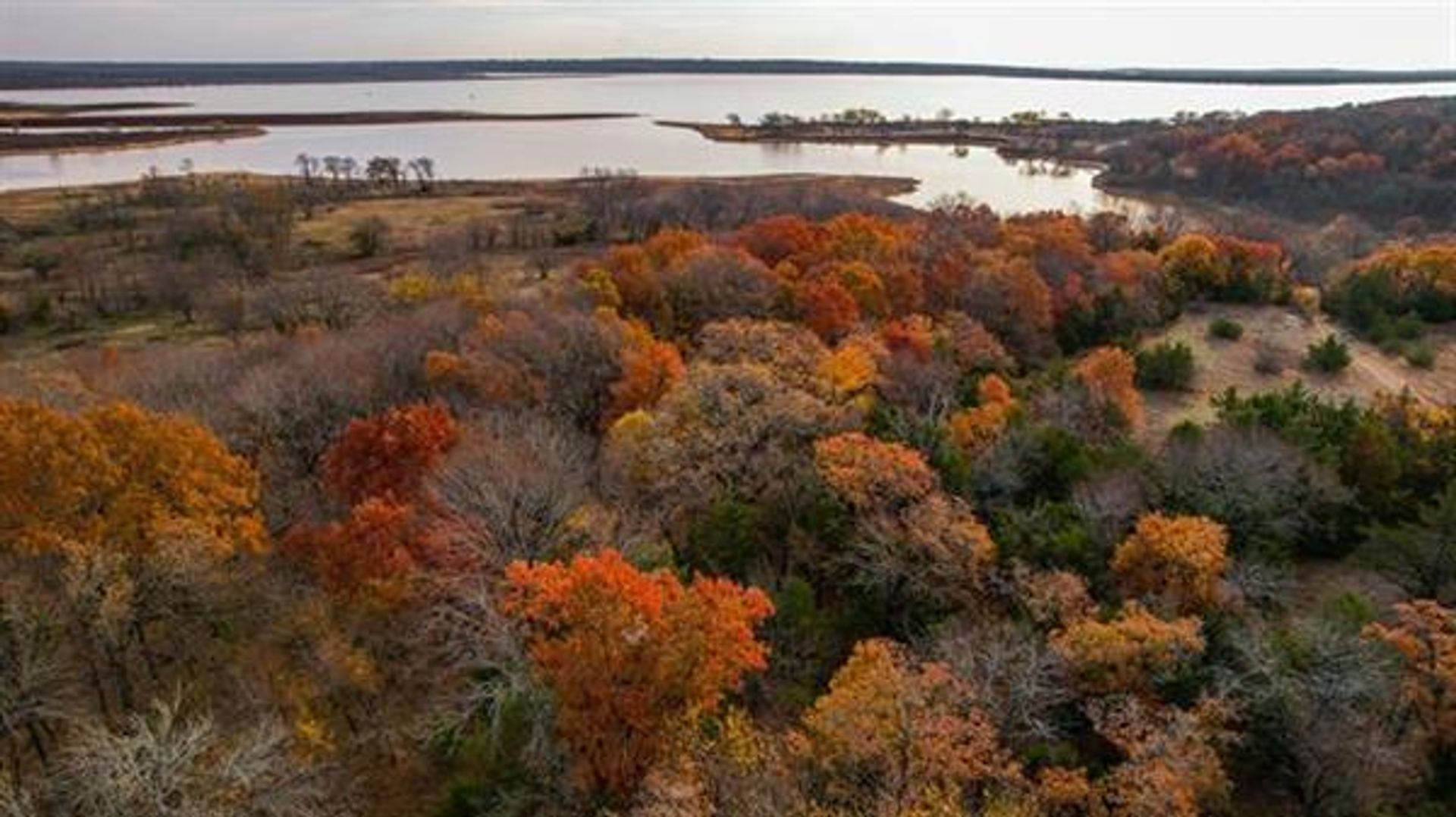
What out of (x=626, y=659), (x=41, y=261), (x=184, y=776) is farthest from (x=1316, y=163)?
(x=41, y=261)

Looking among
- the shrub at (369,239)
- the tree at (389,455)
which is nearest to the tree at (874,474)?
the tree at (389,455)

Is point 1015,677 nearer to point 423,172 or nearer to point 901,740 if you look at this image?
point 901,740

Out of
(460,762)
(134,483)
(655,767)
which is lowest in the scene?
(460,762)

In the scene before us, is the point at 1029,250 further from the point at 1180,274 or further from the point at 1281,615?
the point at 1281,615

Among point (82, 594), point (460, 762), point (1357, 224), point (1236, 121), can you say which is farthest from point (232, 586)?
point (1236, 121)

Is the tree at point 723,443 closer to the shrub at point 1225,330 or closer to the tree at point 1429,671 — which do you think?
the tree at point 1429,671
